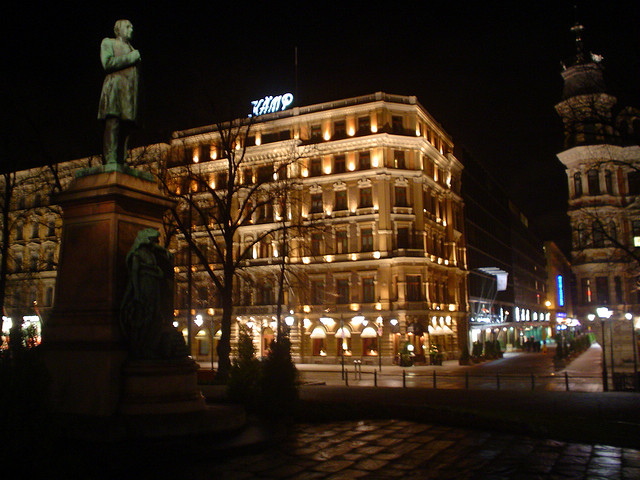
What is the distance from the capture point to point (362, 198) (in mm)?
53969

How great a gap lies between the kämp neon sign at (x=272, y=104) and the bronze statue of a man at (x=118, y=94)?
4769 cm

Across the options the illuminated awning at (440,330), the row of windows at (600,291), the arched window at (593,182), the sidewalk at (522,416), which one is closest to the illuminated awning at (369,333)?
the illuminated awning at (440,330)

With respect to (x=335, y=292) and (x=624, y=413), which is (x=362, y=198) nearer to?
(x=335, y=292)

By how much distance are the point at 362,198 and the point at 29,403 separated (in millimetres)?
48417

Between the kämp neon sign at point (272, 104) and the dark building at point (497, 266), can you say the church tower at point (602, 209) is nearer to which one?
the dark building at point (497, 266)

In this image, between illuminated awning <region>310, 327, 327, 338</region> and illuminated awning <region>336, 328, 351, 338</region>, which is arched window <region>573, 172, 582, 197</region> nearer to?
illuminated awning <region>336, 328, 351, 338</region>

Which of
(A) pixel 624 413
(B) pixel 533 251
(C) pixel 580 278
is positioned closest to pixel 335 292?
(C) pixel 580 278

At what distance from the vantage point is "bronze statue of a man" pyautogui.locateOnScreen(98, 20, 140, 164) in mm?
11234

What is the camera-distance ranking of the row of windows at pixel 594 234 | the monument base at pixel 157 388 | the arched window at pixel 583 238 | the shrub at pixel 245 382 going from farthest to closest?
the row of windows at pixel 594 234, the arched window at pixel 583 238, the shrub at pixel 245 382, the monument base at pixel 157 388

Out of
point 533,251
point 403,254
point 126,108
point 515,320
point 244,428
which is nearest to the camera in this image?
point 244,428

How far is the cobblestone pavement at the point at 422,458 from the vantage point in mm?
8141

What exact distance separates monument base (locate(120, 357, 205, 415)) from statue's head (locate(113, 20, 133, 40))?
20.2 ft

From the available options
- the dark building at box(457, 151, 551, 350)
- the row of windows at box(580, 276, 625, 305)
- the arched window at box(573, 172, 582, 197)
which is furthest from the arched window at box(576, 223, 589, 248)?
the dark building at box(457, 151, 551, 350)

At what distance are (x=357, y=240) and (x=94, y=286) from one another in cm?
4366
